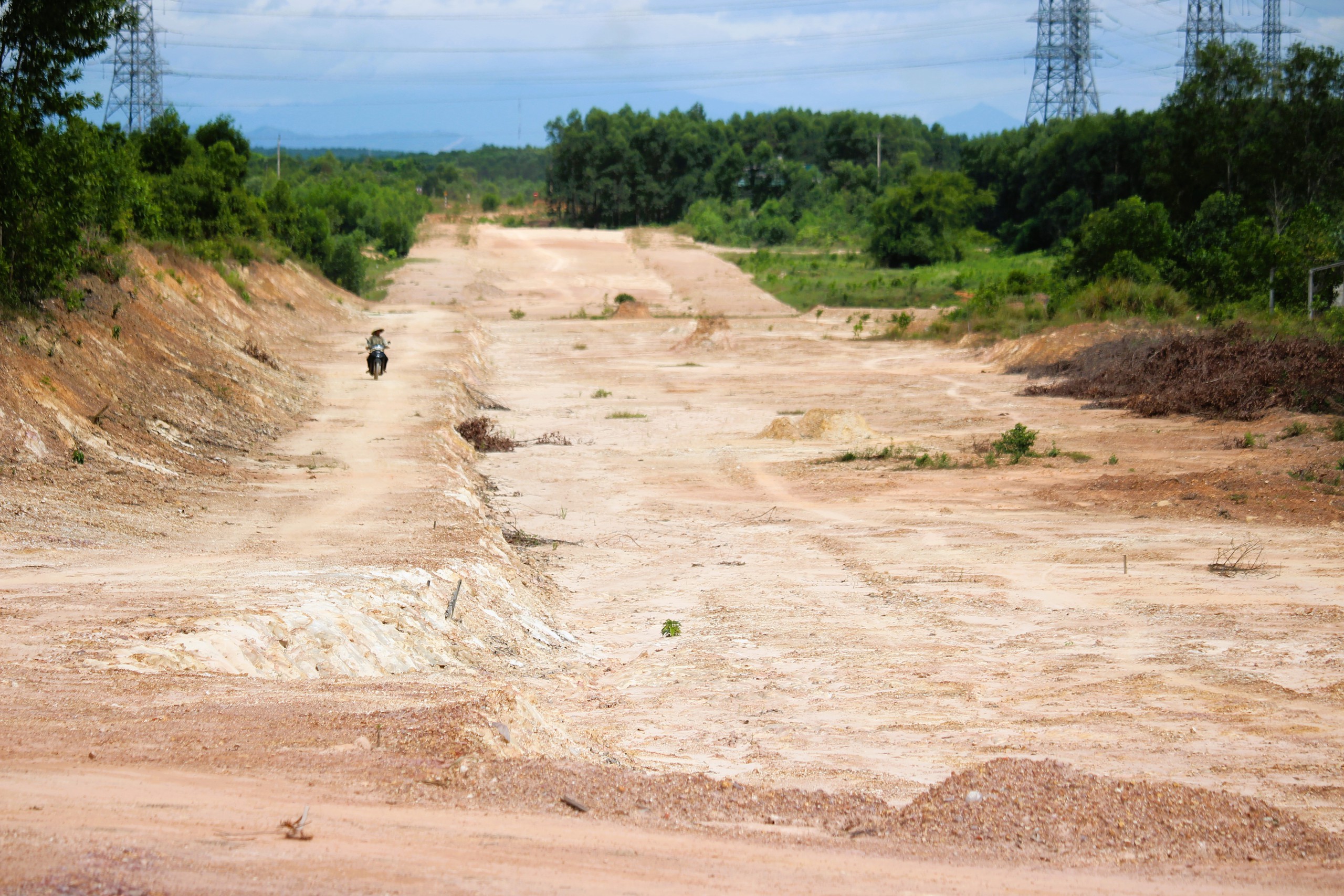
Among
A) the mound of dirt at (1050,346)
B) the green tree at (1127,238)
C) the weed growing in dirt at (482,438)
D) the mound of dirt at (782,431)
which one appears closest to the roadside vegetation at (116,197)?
the weed growing in dirt at (482,438)

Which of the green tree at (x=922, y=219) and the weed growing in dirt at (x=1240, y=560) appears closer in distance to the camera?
the weed growing in dirt at (x=1240, y=560)

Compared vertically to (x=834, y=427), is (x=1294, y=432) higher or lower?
higher

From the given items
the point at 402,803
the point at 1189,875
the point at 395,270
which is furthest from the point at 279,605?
the point at 395,270

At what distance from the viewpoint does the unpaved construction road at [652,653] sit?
17.6 feet

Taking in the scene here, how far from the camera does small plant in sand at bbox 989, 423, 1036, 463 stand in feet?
69.5

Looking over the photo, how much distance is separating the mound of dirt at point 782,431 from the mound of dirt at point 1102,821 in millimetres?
17382

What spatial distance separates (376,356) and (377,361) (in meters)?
0.14

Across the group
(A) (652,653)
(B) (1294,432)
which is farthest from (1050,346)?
(A) (652,653)

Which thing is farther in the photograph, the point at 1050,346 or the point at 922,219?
the point at 922,219

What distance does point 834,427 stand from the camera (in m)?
24.0

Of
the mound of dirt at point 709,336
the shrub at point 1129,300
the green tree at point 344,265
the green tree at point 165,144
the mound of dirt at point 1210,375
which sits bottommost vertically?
the mound of dirt at point 1210,375

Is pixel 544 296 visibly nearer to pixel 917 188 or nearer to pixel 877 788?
pixel 917 188

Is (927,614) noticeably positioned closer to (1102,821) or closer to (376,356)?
(1102,821)

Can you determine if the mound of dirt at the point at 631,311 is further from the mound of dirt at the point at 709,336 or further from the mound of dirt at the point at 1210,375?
the mound of dirt at the point at 1210,375
